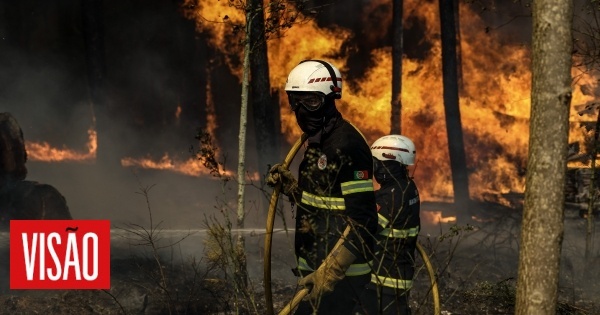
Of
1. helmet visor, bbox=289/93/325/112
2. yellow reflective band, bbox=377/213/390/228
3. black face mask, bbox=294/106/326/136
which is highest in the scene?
helmet visor, bbox=289/93/325/112

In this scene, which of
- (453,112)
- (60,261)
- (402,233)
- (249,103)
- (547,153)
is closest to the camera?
(547,153)

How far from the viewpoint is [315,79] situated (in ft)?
20.6

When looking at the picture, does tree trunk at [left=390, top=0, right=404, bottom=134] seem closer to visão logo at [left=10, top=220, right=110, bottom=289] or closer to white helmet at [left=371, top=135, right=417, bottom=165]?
visão logo at [left=10, top=220, right=110, bottom=289]

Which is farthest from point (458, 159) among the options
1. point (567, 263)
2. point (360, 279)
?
point (360, 279)

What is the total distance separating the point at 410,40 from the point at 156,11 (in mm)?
6509

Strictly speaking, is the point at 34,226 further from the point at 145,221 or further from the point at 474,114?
the point at 474,114

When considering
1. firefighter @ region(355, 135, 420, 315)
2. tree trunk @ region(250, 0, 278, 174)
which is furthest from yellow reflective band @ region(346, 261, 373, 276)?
tree trunk @ region(250, 0, 278, 174)

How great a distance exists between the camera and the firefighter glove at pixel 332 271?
5.90 m

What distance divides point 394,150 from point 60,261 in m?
Result: 4.36

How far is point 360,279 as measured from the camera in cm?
631

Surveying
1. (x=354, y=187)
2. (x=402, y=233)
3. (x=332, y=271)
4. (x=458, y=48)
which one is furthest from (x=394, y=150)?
(x=458, y=48)

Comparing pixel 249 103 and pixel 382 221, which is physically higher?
pixel 249 103

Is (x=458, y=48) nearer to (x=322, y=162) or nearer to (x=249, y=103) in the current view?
(x=249, y=103)

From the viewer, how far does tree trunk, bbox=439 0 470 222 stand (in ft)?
57.6
